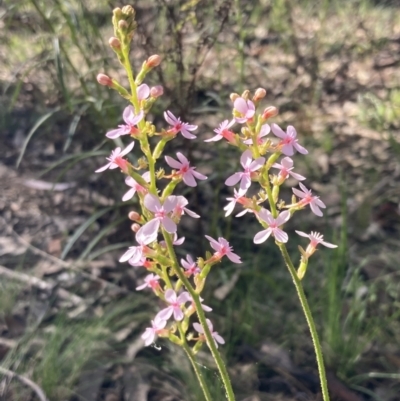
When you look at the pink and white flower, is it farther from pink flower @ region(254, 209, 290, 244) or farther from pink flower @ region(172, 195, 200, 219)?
pink flower @ region(254, 209, 290, 244)

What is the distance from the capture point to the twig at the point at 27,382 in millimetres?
2500

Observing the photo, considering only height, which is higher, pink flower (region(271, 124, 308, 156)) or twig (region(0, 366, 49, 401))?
pink flower (region(271, 124, 308, 156))

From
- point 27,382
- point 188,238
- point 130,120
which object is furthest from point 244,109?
point 188,238

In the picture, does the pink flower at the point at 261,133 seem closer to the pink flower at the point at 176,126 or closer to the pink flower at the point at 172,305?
the pink flower at the point at 176,126

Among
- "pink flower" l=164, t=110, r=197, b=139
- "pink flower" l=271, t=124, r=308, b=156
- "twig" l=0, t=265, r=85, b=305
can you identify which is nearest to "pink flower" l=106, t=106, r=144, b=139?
"pink flower" l=164, t=110, r=197, b=139

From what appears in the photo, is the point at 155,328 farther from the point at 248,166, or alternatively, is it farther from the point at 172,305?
the point at 248,166

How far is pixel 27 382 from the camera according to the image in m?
2.56

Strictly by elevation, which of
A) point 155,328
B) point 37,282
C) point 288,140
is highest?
point 288,140

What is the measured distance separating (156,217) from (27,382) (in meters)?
1.59

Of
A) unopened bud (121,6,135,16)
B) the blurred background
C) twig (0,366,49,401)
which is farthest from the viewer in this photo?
the blurred background

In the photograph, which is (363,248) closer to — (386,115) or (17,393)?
(386,115)

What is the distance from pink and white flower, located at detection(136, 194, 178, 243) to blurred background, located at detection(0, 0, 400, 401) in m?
0.72

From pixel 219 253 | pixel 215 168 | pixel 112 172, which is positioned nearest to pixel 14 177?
pixel 112 172

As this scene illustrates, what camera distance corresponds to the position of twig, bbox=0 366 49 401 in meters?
2.50
